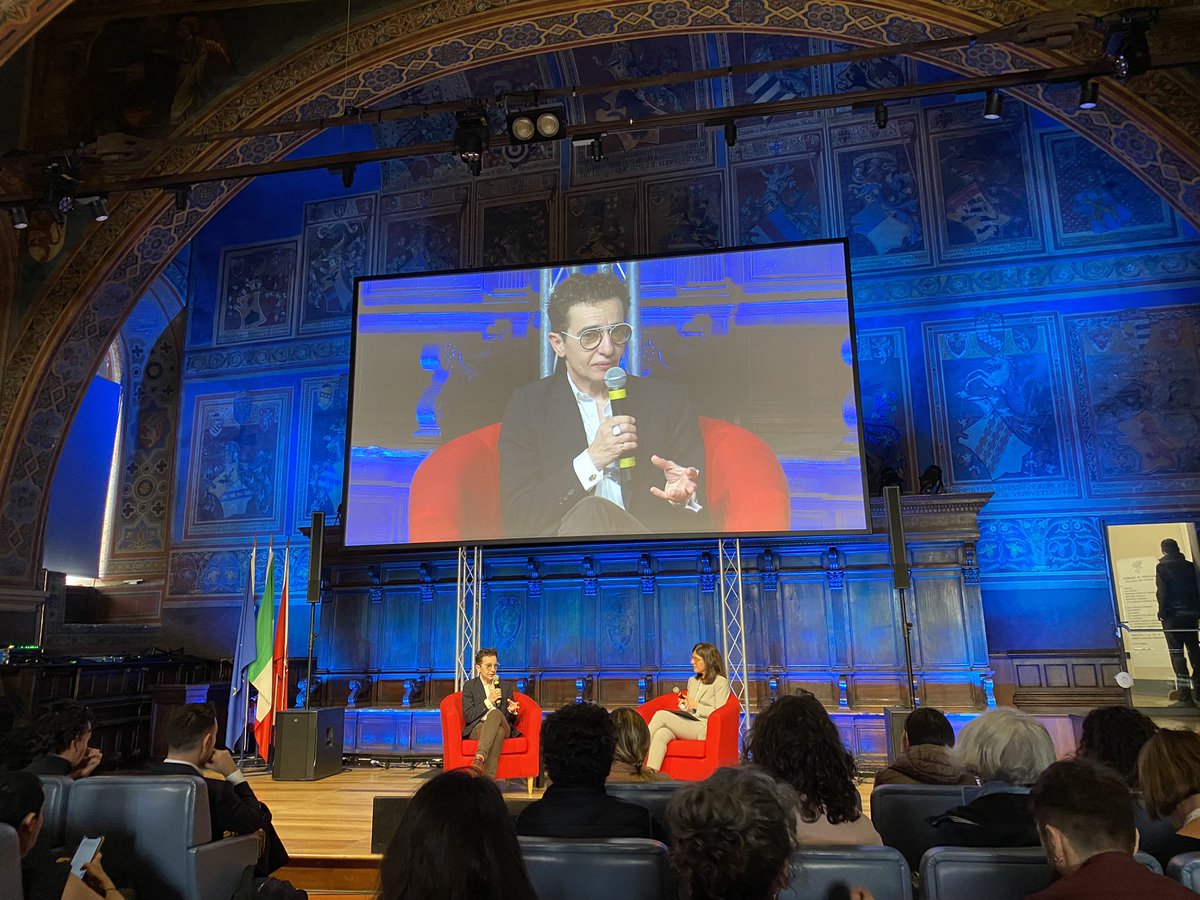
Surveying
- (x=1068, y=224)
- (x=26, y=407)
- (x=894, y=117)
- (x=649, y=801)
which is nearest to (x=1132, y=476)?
(x=1068, y=224)

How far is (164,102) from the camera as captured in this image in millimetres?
8852

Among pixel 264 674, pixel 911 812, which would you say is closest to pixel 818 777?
pixel 911 812

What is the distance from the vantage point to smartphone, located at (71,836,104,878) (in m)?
2.35

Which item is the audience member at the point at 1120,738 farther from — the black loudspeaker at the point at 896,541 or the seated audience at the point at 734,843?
the black loudspeaker at the point at 896,541

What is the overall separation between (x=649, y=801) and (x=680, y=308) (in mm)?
6057

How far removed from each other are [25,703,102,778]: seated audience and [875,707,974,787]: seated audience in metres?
3.09

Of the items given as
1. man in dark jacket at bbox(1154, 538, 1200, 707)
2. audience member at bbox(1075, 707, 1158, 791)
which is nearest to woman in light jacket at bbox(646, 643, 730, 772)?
audience member at bbox(1075, 707, 1158, 791)

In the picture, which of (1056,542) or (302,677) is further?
(302,677)

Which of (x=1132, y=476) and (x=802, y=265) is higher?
(x=802, y=265)

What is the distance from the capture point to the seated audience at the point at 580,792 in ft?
7.89

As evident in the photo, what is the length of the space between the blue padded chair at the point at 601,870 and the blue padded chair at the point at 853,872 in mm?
305

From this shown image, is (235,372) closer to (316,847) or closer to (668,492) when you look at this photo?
(668,492)

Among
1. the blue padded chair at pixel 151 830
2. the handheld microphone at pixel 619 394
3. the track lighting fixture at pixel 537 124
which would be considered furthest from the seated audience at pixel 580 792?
the track lighting fixture at pixel 537 124

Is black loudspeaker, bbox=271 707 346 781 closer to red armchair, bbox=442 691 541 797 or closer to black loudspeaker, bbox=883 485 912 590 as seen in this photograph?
red armchair, bbox=442 691 541 797
